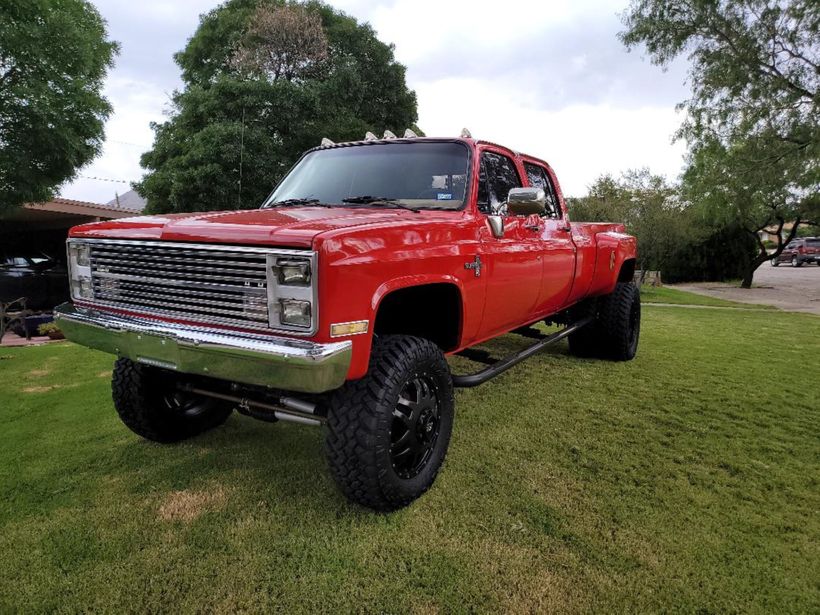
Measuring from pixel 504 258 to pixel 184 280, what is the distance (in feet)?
6.06

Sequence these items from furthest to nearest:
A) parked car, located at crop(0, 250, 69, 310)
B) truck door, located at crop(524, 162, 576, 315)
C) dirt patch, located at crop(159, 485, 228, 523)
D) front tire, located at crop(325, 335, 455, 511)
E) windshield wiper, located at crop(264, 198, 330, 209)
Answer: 1. parked car, located at crop(0, 250, 69, 310)
2. truck door, located at crop(524, 162, 576, 315)
3. windshield wiper, located at crop(264, 198, 330, 209)
4. dirt patch, located at crop(159, 485, 228, 523)
5. front tire, located at crop(325, 335, 455, 511)

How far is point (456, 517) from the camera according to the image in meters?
2.51

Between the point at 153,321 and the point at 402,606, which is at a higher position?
the point at 153,321

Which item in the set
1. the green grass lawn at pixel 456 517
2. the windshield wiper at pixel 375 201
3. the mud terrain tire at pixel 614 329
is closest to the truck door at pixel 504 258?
the windshield wiper at pixel 375 201

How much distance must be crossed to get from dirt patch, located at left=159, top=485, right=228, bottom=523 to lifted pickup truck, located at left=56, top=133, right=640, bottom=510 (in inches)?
18.2

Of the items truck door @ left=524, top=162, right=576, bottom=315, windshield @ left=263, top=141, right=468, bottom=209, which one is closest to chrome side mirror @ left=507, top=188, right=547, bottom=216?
windshield @ left=263, top=141, right=468, bottom=209

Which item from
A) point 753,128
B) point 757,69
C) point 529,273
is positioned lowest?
point 529,273

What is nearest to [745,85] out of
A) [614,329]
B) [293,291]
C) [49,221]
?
[614,329]

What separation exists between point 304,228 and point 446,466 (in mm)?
1654

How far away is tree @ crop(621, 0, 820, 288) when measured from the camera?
13.7 metres

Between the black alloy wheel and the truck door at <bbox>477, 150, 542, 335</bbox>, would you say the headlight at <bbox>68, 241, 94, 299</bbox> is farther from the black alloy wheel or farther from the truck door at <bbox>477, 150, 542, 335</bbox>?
the truck door at <bbox>477, 150, 542, 335</bbox>

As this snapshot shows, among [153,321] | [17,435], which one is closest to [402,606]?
[153,321]

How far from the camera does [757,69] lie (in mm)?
14008

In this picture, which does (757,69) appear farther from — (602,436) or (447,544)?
(447,544)
